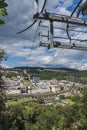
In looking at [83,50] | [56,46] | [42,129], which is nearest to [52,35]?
[56,46]

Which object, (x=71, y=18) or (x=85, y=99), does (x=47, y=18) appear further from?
(x=85, y=99)

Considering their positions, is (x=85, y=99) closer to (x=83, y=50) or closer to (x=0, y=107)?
(x=0, y=107)

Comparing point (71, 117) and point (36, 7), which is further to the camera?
point (71, 117)

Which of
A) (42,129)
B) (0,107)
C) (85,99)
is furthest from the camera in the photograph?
(42,129)

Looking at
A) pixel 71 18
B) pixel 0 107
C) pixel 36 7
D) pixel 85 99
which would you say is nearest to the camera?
pixel 36 7

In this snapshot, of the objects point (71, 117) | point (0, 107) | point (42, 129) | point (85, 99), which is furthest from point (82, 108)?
point (71, 117)

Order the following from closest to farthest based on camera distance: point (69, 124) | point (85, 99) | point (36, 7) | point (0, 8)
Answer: point (0, 8)
point (36, 7)
point (85, 99)
point (69, 124)

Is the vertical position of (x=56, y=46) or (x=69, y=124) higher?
(x=56, y=46)

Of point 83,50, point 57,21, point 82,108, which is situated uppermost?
point 57,21

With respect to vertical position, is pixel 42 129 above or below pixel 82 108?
below
